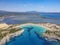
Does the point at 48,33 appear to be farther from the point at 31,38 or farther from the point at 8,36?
the point at 8,36

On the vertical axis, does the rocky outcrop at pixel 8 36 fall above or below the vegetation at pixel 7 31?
below

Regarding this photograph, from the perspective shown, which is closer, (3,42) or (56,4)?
(3,42)

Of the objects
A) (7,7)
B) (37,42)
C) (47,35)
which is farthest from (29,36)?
(7,7)

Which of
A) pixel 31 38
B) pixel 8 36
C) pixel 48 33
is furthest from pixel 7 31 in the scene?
pixel 48 33

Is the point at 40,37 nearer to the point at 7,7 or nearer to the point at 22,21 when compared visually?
the point at 22,21

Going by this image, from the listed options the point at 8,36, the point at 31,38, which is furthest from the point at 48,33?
the point at 8,36

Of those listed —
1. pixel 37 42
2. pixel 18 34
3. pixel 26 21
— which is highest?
pixel 26 21

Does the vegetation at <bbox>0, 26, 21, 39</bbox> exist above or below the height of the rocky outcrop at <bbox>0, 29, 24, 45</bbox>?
above

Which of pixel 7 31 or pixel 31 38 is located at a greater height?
pixel 7 31
